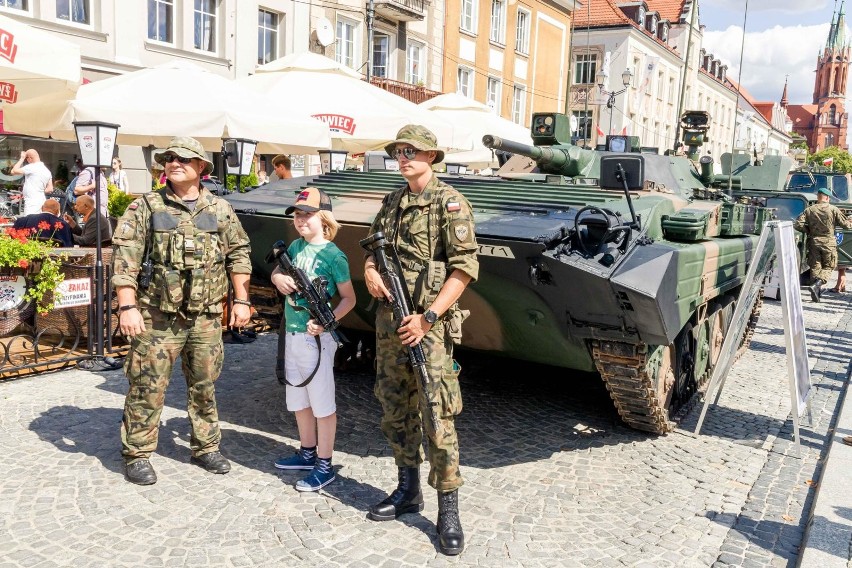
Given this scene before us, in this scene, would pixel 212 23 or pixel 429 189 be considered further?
pixel 212 23

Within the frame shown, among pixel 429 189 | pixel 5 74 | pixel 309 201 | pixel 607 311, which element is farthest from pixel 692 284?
pixel 5 74

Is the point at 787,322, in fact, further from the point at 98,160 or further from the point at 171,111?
the point at 171,111

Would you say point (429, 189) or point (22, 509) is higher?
point (429, 189)

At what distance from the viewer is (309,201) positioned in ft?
13.5

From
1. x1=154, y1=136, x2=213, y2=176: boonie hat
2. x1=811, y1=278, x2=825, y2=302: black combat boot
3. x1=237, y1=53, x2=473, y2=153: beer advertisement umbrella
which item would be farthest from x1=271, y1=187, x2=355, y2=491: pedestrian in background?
x1=811, y1=278, x2=825, y2=302: black combat boot

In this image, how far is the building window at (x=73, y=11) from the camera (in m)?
12.5

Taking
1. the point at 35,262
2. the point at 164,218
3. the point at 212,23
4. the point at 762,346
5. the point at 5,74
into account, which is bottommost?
the point at 762,346

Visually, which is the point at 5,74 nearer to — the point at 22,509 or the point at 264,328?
the point at 264,328

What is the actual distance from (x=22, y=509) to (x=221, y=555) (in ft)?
3.60

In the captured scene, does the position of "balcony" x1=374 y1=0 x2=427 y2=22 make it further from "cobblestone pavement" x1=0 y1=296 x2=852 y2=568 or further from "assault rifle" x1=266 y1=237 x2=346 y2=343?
"assault rifle" x1=266 y1=237 x2=346 y2=343

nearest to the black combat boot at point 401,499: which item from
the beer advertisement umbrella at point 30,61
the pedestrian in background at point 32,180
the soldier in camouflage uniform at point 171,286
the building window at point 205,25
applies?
the soldier in camouflage uniform at point 171,286

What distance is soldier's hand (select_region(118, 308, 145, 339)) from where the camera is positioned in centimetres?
396

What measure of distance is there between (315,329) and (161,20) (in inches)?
473

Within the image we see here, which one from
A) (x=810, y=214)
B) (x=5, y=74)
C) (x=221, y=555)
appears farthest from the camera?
(x=810, y=214)
